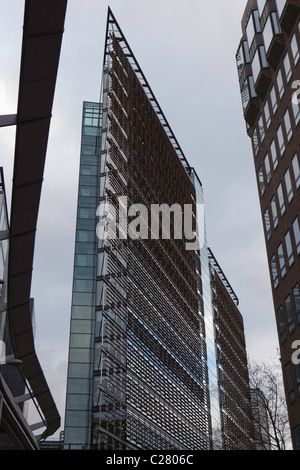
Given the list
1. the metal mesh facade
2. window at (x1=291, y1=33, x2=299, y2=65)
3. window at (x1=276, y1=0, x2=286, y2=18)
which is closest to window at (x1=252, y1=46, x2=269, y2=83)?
window at (x1=276, y1=0, x2=286, y2=18)

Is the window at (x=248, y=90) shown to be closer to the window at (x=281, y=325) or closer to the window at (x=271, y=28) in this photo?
the window at (x=271, y=28)

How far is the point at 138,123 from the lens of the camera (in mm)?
69500

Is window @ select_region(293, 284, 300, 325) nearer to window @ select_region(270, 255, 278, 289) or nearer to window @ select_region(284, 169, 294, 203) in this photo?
window @ select_region(270, 255, 278, 289)

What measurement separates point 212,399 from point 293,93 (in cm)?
5191

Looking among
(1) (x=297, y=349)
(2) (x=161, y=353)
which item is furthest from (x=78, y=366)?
(1) (x=297, y=349)

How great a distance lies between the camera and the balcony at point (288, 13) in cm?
4059

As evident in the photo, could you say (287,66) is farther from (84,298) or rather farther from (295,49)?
(84,298)

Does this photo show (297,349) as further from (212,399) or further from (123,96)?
(212,399)

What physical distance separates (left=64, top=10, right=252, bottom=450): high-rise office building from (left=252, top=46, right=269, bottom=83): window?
55.6ft

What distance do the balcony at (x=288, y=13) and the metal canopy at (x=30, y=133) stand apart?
33.2 meters

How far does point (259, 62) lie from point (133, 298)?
24.9 m

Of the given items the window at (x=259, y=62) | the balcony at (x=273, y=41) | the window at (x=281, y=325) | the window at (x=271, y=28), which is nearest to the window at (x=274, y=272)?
the window at (x=281, y=325)

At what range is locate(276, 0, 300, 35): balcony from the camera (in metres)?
40.6
